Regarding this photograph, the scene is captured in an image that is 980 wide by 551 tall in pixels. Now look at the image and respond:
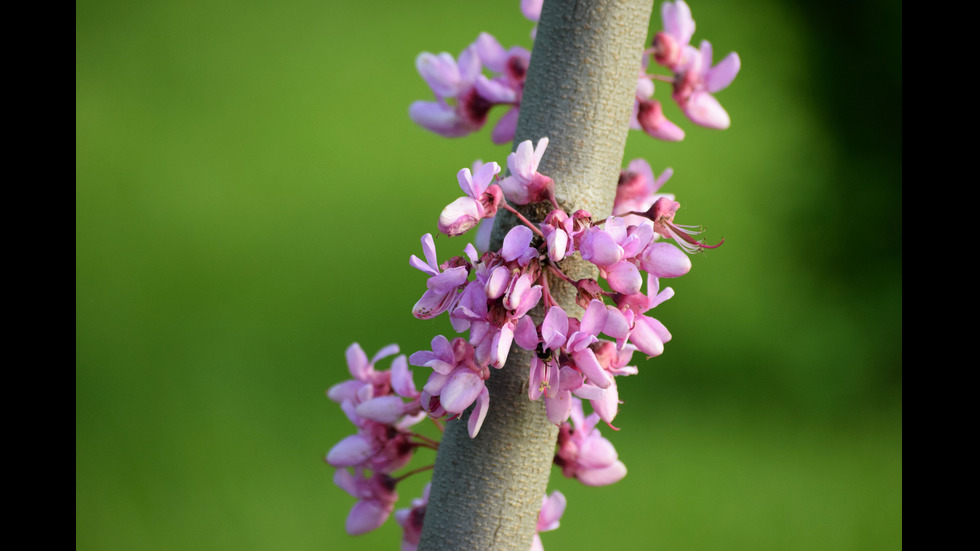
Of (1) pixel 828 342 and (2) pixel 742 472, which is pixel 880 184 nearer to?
(1) pixel 828 342

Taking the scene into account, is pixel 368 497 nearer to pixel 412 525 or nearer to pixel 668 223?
pixel 412 525

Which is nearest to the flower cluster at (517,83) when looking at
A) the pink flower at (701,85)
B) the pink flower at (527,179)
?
the pink flower at (701,85)

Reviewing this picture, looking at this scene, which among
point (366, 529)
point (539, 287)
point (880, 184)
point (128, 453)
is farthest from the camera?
point (880, 184)

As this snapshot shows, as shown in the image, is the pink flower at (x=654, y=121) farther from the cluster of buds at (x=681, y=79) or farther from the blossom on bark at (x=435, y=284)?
the blossom on bark at (x=435, y=284)

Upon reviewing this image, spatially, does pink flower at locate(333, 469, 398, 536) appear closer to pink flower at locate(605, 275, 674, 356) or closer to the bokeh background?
pink flower at locate(605, 275, 674, 356)

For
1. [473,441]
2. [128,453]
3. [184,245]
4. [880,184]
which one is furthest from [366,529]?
[880,184]
